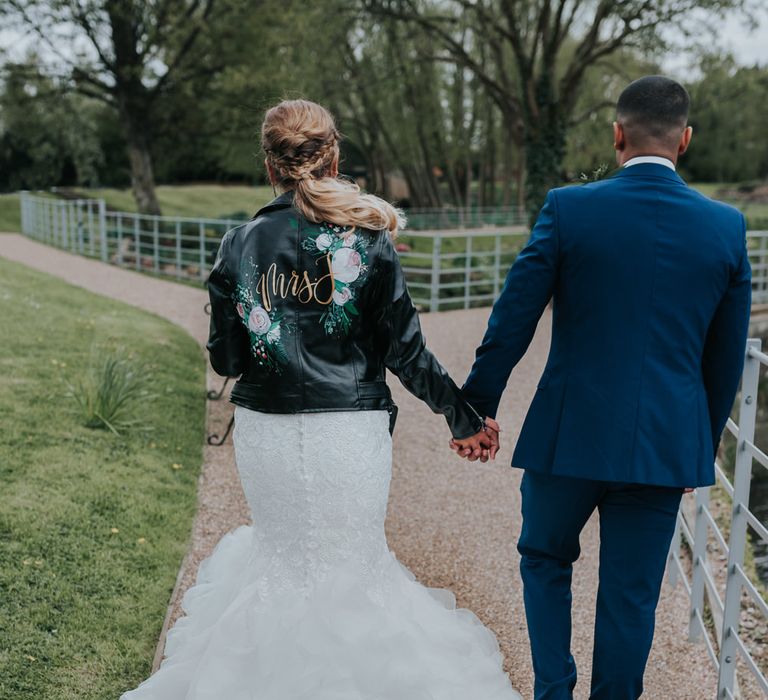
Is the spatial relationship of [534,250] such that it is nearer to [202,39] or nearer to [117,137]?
[202,39]

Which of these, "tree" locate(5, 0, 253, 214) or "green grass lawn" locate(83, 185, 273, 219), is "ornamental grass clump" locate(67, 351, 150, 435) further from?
"green grass lawn" locate(83, 185, 273, 219)

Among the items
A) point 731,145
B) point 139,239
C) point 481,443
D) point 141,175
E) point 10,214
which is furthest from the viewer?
point 731,145

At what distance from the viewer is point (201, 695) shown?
265cm

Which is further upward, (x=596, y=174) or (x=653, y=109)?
(x=653, y=109)

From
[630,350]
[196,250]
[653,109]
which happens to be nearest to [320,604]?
[630,350]

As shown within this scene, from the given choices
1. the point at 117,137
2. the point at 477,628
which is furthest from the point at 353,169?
the point at 477,628

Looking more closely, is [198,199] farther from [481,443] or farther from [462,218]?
[481,443]

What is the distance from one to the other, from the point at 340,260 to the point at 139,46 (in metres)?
24.1

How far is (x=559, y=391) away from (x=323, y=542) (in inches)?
33.7

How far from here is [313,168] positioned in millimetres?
2674

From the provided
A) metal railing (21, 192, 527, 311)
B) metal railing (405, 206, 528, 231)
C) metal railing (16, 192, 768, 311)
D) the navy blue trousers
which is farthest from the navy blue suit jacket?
metal railing (405, 206, 528, 231)

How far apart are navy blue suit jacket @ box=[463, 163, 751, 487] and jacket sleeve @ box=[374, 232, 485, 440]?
0.32 meters

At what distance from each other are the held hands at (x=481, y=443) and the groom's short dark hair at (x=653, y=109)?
3.21ft

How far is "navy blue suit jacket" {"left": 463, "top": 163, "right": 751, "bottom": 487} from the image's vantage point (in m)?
2.43
